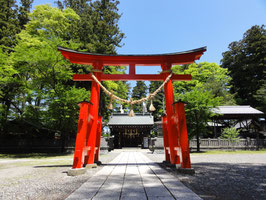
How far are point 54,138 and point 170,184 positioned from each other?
15420 mm

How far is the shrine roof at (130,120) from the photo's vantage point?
1860cm

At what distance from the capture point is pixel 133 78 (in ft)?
18.6

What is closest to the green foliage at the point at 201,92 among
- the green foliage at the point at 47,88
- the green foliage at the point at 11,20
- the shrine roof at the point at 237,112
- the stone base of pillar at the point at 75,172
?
the shrine roof at the point at 237,112

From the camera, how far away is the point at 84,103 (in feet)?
14.7

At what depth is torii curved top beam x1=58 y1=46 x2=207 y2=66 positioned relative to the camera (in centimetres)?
521

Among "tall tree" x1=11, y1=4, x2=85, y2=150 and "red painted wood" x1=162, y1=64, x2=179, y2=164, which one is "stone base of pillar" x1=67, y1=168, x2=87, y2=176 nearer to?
"red painted wood" x1=162, y1=64, x2=179, y2=164

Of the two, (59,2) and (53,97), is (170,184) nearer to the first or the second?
(53,97)

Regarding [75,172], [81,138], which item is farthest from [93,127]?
[75,172]

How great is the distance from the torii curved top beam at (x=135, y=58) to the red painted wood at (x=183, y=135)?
6.16 ft

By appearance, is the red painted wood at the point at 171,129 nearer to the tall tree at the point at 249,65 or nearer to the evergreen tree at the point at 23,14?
the evergreen tree at the point at 23,14

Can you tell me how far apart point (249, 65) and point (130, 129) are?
25096 millimetres

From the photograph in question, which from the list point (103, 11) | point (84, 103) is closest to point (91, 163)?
point (84, 103)

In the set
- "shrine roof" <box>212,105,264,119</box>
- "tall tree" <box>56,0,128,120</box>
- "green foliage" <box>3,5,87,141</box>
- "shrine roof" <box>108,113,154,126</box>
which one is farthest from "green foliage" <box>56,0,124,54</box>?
"shrine roof" <box>212,105,264,119</box>

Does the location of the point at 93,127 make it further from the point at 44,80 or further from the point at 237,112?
the point at 237,112
